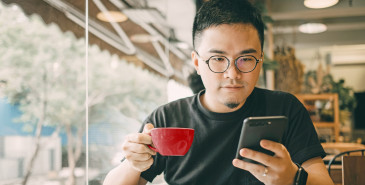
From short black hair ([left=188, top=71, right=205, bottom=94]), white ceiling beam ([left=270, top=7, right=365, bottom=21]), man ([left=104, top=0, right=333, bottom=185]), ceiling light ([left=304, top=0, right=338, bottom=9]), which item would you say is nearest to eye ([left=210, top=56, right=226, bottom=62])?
man ([left=104, top=0, right=333, bottom=185])

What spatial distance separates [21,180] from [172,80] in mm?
2376

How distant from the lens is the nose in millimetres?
1168

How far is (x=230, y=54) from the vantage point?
3.88ft

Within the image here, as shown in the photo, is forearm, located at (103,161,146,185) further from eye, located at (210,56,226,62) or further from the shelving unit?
the shelving unit

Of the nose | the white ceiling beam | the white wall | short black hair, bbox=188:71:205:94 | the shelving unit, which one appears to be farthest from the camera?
the shelving unit

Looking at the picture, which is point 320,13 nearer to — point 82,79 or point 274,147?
point 82,79

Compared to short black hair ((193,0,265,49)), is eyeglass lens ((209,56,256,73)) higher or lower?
lower

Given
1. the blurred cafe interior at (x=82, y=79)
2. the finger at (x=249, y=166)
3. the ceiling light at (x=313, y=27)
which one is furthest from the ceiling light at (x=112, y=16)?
the ceiling light at (x=313, y=27)

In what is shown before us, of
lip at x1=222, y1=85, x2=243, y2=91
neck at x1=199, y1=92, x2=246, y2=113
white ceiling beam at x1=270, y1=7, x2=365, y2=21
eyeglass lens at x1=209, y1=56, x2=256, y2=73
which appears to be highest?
white ceiling beam at x1=270, y1=7, x2=365, y2=21

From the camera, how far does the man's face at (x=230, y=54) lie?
1.18m

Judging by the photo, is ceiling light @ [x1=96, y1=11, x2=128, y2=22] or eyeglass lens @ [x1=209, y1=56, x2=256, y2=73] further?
ceiling light @ [x1=96, y1=11, x2=128, y2=22]

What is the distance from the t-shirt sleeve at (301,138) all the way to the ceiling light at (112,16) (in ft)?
4.36

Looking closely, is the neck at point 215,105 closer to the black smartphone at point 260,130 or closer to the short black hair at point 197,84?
the black smartphone at point 260,130

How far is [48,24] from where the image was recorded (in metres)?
1.47
